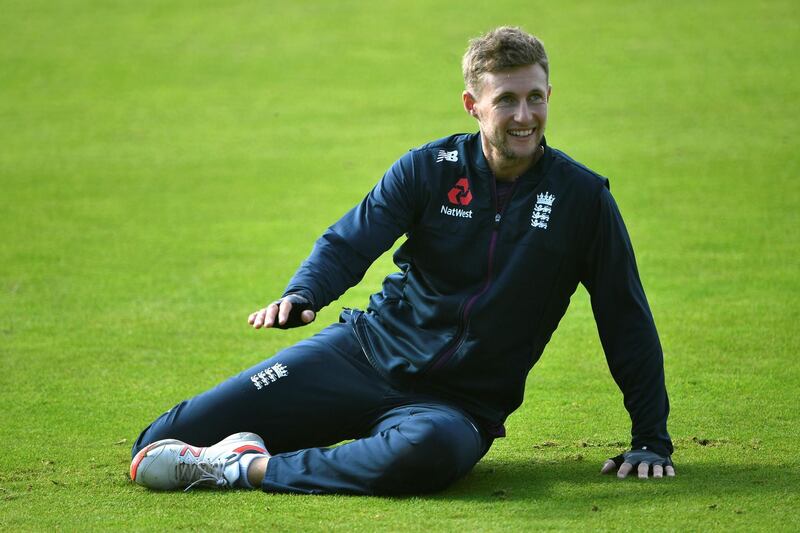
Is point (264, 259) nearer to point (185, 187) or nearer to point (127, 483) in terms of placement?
point (185, 187)

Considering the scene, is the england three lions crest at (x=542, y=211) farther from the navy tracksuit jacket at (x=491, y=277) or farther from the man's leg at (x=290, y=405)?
Result: the man's leg at (x=290, y=405)

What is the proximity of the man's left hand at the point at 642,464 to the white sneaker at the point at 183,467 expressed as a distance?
1.35 m

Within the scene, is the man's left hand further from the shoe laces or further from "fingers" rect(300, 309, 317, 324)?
the shoe laces

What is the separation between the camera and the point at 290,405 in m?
4.80

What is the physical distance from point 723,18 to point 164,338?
1196cm

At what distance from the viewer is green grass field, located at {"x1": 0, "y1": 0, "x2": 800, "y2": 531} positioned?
4.44 metres

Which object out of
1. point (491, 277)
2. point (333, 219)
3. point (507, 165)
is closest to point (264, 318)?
point (491, 277)

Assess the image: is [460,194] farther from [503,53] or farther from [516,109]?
[503,53]

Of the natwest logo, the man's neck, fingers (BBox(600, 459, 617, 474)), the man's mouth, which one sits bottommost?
fingers (BBox(600, 459, 617, 474))

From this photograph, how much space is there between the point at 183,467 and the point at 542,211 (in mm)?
1584

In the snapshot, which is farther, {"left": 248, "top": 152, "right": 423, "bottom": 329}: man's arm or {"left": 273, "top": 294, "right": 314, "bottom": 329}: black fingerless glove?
{"left": 248, "top": 152, "right": 423, "bottom": 329}: man's arm

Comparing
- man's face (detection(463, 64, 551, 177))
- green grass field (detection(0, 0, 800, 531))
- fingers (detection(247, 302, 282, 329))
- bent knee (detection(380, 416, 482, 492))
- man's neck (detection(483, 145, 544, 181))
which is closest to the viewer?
fingers (detection(247, 302, 282, 329))

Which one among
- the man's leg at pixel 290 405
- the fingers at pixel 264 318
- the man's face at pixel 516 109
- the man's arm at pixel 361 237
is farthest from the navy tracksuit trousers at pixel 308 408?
the man's face at pixel 516 109

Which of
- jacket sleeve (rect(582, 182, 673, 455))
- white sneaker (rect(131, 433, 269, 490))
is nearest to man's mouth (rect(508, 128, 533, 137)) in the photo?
jacket sleeve (rect(582, 182, 673, 455))
